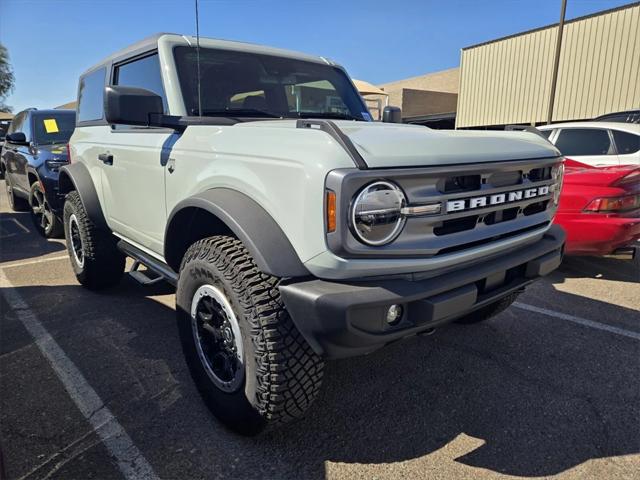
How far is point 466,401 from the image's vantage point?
2.53 m

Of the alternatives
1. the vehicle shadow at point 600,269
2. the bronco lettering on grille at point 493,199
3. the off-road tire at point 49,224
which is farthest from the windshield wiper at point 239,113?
the off-road tire at point 49,224

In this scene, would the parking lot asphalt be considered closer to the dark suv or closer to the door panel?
the door panel

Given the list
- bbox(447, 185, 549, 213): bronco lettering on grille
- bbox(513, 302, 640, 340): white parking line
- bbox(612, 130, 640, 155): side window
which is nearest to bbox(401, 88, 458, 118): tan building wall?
bbox(612, 130, 640, 155): side window

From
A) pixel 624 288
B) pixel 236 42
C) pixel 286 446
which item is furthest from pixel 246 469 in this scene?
pixel 624 288

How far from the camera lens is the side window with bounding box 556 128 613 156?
247 inches

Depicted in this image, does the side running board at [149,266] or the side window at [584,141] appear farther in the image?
the side window at [584,141]

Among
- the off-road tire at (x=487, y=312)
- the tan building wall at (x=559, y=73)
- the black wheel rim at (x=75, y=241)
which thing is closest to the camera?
Result: the off-road tire at (x=487, y=312)

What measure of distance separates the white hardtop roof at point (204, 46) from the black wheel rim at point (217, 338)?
67.7 inches

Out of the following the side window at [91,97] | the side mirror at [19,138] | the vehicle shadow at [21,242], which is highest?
the side window at [91,97]

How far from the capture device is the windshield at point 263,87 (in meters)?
2.84

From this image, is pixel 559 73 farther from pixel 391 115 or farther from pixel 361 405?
pixel 361 405

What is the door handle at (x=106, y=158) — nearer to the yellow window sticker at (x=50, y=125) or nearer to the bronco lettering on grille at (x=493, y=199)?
the bronco lettering on grille at (x=493, y=199)

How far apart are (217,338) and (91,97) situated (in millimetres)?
3141

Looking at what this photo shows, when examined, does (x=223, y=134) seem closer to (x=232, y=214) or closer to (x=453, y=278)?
(x=232, y=214)
